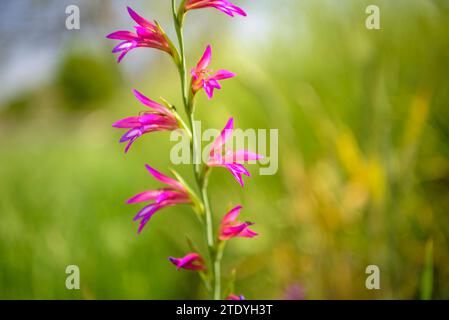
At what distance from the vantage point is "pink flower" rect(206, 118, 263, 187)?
0.41 meters

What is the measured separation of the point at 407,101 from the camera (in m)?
1.30

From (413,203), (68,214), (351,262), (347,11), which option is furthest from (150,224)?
(347,11)

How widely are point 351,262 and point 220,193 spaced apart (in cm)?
50

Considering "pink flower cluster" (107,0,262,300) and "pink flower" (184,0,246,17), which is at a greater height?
"pink flower" (184,0,246,17)

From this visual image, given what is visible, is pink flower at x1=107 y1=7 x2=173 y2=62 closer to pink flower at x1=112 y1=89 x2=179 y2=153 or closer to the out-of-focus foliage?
pink flower at x1=112 y1=89 x2=179 y2=153

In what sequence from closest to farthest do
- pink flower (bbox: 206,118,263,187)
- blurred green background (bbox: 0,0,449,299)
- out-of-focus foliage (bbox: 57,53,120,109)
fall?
1. pink flower (bbox: 206,118,263,187)
2. blurred green background (bbox: 0,0,449,299)
3. out-of-focus foliage (bbox: 57,53,120,109)

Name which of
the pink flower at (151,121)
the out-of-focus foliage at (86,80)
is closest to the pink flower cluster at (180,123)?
the pink flower at (151,121)

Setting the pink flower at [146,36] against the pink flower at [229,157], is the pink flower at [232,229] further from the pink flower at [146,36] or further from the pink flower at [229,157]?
the pink flower at [146,36]

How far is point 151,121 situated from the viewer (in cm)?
44

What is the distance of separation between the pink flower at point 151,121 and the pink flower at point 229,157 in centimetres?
5

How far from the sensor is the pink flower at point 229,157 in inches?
16.2

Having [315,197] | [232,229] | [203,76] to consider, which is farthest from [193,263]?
[315,197]

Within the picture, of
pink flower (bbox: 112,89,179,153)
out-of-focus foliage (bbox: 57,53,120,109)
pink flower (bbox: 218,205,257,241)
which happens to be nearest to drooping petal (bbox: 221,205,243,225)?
pink flower (bbox: 218,205,257,241)

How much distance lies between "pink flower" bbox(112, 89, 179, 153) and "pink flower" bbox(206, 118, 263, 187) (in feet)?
0.15
